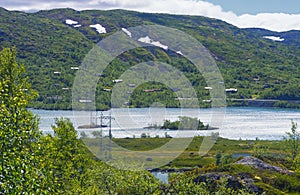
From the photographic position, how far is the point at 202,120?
142m

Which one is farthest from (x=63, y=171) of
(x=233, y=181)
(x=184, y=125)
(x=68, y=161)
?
(x=184, y=125)

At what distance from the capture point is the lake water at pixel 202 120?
377 ft

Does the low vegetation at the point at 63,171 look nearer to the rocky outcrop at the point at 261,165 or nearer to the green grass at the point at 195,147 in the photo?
the rocky outcrop at the point at 261,165

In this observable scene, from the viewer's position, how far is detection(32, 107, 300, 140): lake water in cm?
11494

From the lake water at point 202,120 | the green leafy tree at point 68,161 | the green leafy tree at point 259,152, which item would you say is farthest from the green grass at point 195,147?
the green leafy tree at point 68,161

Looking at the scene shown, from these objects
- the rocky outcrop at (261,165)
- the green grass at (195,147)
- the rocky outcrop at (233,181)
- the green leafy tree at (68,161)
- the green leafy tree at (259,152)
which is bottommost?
the green grass at (195,147)

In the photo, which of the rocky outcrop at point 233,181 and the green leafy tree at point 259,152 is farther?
the green leafy tree at point 259,152

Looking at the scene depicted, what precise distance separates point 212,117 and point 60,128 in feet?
399

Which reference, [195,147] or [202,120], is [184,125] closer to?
[195,147]

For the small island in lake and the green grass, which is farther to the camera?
the small island in lake

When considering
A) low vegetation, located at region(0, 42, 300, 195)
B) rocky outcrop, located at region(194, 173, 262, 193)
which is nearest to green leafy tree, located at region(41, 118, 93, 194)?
low vegetation, located at region(0, 42, 300, 195)

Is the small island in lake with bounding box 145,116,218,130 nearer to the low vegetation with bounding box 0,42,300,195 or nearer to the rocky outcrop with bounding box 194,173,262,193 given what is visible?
the low vegetation with bounding box 0,42,300,195

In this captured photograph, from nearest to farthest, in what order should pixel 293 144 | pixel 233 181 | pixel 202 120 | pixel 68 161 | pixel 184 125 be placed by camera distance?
pixel 68 161
pixel 233 181
pixel 293 144
pixel 184 125
pixel 202 120

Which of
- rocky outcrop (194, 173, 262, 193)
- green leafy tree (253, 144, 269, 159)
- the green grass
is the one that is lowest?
the green grass
